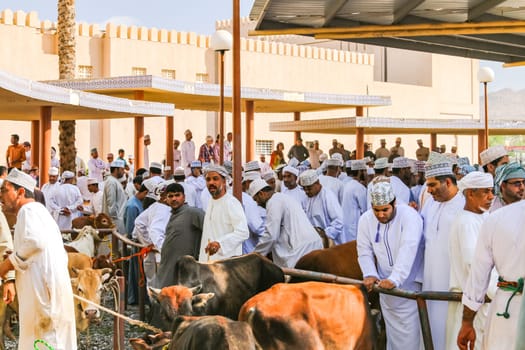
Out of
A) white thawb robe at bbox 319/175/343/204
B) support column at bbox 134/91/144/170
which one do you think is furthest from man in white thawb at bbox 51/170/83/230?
support column at bbox 134/91/144/170

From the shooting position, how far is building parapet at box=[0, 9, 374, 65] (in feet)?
94.6

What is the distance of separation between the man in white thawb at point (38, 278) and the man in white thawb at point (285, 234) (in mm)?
2978

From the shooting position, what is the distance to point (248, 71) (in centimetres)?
3525

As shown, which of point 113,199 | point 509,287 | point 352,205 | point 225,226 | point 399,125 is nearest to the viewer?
point 509,287

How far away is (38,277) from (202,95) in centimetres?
1444

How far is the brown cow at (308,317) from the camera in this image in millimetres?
5930

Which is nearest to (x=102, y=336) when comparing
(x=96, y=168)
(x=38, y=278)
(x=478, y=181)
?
(x=38, y=278)

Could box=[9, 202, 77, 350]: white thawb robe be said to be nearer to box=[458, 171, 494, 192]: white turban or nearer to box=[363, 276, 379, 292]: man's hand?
box=[363, 276, 379, 292]: man's hand

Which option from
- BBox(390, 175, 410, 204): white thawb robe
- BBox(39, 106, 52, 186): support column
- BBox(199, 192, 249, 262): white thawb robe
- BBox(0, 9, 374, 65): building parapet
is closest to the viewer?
BBox(199, 192, 249, 262): white thawb robe

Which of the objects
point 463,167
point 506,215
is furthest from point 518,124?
point 506,215

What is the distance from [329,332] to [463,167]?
18.2ft

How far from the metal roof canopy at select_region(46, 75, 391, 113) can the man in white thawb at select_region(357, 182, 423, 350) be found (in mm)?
12270

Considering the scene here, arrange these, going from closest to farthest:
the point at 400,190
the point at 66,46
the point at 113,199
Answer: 1. the point at 400,190
2. the point at 113,199
3. the point at 66,46

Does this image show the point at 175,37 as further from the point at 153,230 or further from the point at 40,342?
the point at 40,342
